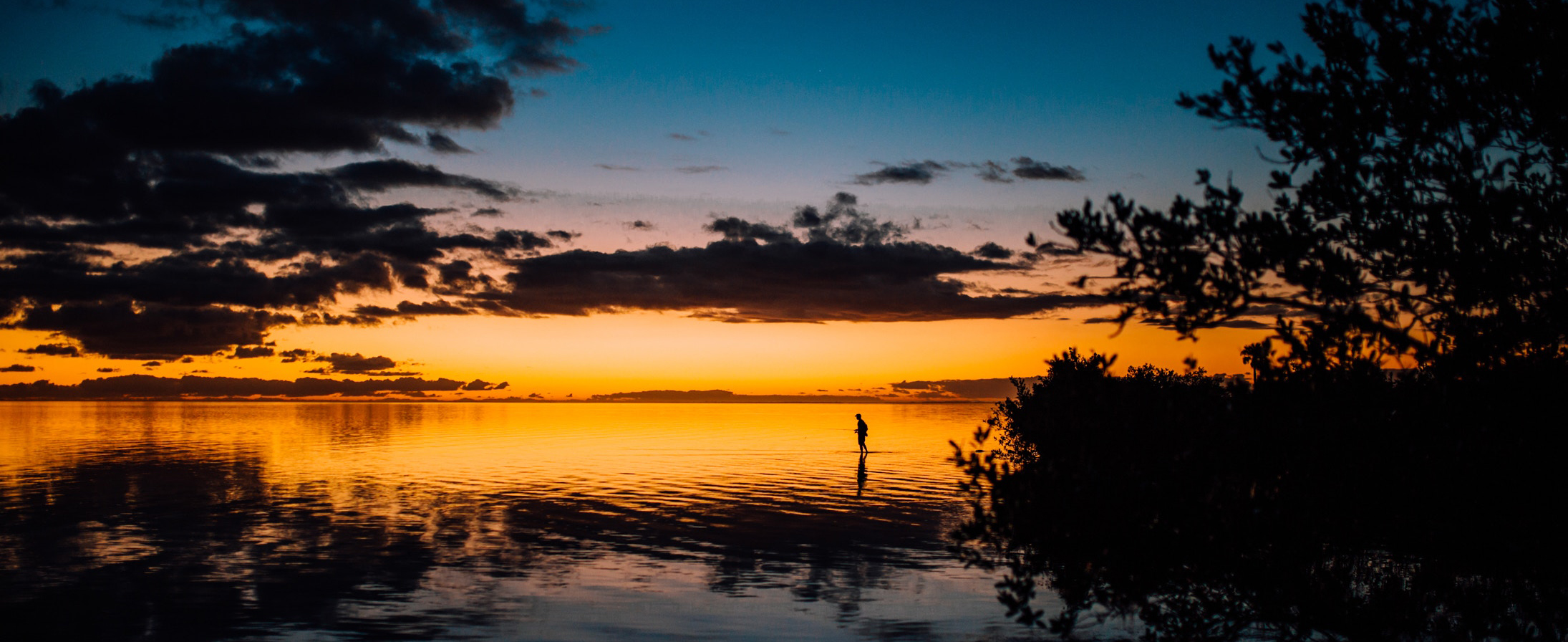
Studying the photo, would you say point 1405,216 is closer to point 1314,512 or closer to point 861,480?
point 1314,512

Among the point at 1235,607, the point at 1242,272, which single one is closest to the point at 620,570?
the point at 1235,607

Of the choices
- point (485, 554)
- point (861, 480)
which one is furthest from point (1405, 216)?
point (861, 480)

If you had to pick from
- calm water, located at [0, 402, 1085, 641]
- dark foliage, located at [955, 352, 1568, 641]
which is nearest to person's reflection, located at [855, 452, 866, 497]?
calm water, located at [0, 402, 1085, 641]

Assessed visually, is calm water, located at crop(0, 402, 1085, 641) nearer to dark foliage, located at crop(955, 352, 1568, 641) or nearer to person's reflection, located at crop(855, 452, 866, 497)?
person's reflection, located at crop(855, 452, 866, 497)

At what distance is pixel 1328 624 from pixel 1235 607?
41.4 inches

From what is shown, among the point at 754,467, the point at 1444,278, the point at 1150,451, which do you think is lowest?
the point at 754,467

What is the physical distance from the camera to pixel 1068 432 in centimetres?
1469

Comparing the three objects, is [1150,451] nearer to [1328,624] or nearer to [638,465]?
[1328,624]

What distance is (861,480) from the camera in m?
53.8

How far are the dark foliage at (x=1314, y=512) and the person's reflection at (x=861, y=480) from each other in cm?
3348

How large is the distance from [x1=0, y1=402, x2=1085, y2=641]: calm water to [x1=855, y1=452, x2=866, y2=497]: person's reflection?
339 millimetres

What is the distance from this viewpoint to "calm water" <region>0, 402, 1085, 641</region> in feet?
69.9

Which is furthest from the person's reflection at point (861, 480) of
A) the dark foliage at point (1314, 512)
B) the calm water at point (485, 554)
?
the dark foliage at point (1314, 512)

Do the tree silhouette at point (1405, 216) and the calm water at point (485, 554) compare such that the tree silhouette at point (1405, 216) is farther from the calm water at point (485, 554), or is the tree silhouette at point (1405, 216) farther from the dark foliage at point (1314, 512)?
the calm water at point (485, 554)
